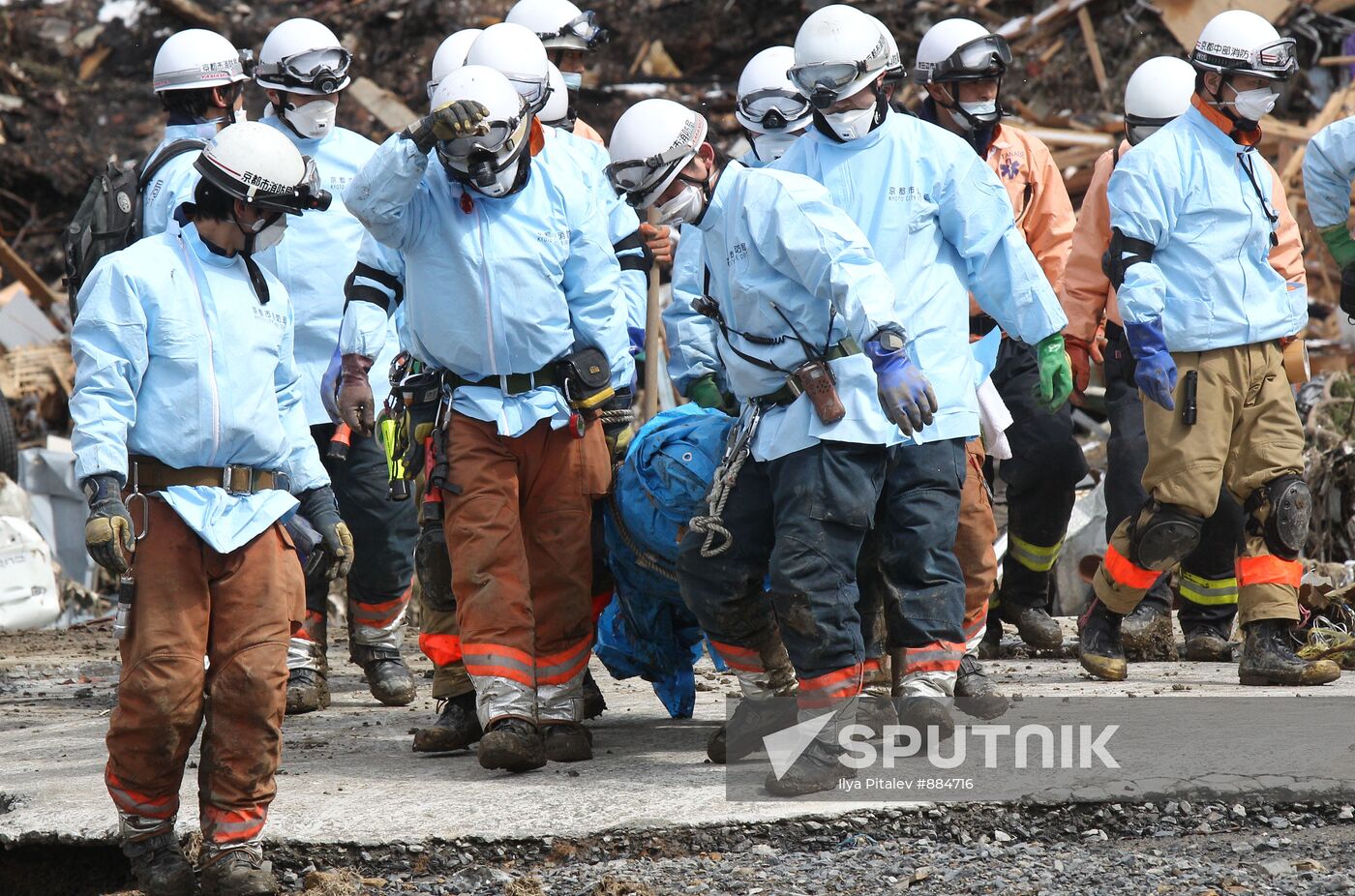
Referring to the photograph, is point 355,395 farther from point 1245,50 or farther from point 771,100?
point 1245,50

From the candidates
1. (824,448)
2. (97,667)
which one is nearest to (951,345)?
(824,448)

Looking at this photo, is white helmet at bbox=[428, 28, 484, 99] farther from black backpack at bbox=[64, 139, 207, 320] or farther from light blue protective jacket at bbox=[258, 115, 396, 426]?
black backpack at bbox=[64, 139, 207, 320]

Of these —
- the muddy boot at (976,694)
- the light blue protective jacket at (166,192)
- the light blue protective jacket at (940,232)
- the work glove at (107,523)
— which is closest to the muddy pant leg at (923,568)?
the light blue protective jacket at (940,232)

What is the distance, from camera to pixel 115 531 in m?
4.02

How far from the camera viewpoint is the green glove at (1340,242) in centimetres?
649

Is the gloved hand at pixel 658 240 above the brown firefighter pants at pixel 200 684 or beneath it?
above

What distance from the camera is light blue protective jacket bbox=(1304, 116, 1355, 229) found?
6.37 metres

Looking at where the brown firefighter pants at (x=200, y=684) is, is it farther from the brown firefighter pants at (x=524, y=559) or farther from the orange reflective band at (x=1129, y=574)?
the orange reflective band at (x=1129, y=574)

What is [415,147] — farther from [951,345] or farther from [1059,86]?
[1059,86]

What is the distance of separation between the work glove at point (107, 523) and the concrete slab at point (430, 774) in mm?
924

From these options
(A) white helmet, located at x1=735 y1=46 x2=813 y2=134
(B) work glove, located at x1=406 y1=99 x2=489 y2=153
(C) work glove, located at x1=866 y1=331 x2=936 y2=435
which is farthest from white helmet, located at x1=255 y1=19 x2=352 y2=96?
(C) work glove, located at x1=866 y1=331 x2=936 y2=435

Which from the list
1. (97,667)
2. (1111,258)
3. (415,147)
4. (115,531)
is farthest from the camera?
(97,667)

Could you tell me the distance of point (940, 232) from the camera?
5.29 metres

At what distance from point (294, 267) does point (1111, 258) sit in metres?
→ 2.89
